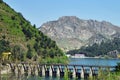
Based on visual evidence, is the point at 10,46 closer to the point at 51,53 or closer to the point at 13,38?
the point at 13,38

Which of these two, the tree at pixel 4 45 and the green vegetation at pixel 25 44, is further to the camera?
the green vegetation at pixel 25 44

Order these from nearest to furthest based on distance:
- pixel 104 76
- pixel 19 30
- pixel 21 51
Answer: pixel 104 76 < pixel 21 51 < pixel 19 30

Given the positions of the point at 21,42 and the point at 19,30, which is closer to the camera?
the point at 21,42

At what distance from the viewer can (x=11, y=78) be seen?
20484 millimetres

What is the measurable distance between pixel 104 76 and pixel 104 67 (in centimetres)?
107

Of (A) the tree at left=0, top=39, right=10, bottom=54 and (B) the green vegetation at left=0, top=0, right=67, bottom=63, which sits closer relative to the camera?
(A) the tree at left=0, top=39, right=10, bottom=54

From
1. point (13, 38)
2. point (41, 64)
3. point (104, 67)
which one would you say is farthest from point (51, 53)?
point (104, 67)

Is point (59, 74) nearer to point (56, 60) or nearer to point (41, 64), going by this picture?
point (41, 64)

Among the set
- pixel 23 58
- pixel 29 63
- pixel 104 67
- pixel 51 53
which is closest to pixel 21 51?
pixel 23 58

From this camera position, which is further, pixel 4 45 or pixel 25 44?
pixel 25 44

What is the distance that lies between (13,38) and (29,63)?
3122 centimetres

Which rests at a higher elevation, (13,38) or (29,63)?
(13,38)

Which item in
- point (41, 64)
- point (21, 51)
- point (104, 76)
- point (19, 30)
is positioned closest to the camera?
point (104, 76)

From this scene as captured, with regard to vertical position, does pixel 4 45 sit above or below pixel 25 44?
below
